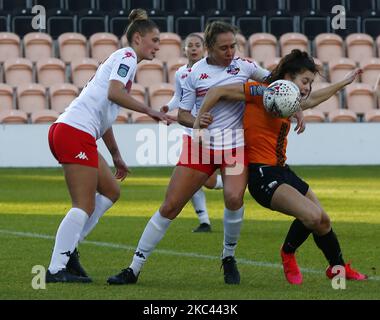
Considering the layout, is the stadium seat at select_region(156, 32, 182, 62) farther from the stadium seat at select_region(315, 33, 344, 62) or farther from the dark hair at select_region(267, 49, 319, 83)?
the dark hair at select_region(267, 49, 319, 83)

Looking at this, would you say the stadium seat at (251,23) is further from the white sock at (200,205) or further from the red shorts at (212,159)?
the red shorts at (212,159)

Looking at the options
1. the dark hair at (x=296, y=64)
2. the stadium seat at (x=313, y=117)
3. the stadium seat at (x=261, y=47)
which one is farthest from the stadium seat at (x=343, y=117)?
the dark hair at (x=296, y=64)

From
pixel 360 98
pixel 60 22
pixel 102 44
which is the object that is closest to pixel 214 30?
pixel 102 44

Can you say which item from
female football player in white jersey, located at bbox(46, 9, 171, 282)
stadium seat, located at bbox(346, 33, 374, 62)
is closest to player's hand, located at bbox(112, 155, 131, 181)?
female football player in white jersey, located at bbox(46, 9, 171, 282)

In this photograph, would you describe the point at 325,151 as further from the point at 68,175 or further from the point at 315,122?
the point at 68,175

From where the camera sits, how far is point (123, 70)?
8.76m

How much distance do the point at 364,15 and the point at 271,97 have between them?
66.8 feet

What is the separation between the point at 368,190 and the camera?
18.4 metres

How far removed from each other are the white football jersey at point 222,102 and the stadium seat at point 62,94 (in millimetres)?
15742

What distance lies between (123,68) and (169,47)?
705 inches

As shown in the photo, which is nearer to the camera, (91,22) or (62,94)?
(62,94)

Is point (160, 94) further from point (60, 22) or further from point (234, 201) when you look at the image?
point (234, 201)

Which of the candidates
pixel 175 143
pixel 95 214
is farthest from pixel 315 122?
pixel 95 214

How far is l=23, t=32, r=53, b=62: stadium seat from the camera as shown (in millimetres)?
26047
